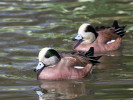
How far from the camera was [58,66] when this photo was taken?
1123 cm

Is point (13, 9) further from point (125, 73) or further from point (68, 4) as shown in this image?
point (125, 73)

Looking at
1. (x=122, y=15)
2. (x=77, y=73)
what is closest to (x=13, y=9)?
(x=122, y=15)

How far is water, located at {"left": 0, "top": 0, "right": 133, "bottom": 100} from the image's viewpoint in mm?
10094

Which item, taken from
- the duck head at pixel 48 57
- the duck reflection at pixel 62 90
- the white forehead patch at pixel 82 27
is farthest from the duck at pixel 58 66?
the white forehead patch at pixel 82 27

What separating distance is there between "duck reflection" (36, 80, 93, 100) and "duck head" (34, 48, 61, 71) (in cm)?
42

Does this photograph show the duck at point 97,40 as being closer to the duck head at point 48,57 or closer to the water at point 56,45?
the water at point 56,45

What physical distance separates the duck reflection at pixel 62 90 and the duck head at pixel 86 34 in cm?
328

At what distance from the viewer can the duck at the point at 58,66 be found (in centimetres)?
1111

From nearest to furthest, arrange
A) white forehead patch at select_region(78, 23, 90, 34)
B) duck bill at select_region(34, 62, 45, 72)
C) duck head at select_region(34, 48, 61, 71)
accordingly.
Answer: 1. duck bill at select_region(34, 62, 45, 72)
2. duck head at select_region(34, 48, 61, 71)
3. white forehead patch at select_region(78, 23, 90, 34)

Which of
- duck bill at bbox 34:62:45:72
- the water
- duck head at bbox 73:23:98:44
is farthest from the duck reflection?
duck head at bbox 73:23:98:44

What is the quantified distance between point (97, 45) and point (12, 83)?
13.3ft

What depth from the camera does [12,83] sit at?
10.9m

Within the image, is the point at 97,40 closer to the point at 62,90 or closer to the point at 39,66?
the point at 39,66

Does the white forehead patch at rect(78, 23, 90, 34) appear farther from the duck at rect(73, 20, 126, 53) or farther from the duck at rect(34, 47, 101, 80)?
the duck at rect(34, 47, 101, 80)
